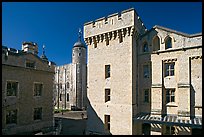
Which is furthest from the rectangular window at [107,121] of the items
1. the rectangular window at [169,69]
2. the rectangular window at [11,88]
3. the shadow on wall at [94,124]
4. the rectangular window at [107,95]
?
the rectangular window at [11,88]

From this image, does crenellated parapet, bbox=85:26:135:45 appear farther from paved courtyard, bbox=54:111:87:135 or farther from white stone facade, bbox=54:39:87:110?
white stone facade, bbox=54:39:87:110

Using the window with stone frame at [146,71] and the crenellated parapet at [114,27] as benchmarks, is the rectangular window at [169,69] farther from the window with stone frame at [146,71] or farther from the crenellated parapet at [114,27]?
the crenellated parapet at [114,27]

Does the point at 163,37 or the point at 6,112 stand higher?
the point at 163,37

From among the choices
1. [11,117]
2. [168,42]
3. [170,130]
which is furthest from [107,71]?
[11,117]

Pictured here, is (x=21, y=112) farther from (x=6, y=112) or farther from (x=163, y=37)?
(x=163, y=37)

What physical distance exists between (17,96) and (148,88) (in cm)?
1453

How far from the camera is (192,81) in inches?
636

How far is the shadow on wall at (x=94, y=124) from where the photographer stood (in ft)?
63.2

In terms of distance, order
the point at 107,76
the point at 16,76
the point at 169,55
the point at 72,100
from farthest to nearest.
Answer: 1. the point at 72,100
2. the point at 107,76
3. the point at 16,76
4. the point at 169,55

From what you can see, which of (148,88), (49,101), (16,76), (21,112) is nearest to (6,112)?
(21,112)

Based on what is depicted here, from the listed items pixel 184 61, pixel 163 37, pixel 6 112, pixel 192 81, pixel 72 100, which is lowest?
pixel 72 100

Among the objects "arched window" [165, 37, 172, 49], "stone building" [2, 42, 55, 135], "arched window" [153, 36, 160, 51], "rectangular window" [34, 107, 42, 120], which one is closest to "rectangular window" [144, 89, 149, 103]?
"arched window" [153, 36, 160, 51]

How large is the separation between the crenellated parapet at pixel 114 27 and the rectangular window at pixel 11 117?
11826 mm

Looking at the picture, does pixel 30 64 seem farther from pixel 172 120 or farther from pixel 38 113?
pixel 172 120
